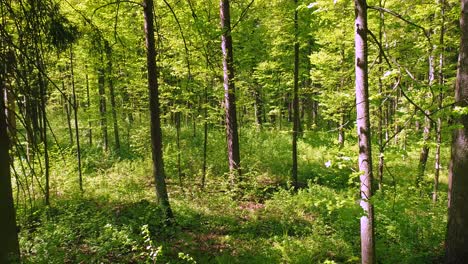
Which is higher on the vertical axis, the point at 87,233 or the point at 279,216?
the point at 87,233

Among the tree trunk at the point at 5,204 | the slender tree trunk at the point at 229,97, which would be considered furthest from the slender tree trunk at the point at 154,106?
the tree trunk at the point at 5,204

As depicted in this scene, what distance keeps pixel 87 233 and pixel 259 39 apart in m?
20.9

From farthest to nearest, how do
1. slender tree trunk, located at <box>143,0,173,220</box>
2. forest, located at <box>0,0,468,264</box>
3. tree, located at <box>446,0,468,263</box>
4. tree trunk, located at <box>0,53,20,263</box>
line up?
1. slender tree trunk, located at <box>143,0,173,220</box>
2. tree, located at <box>446,0,468,263</box>
3. forest, located at <box>0,0,468,264</box>
4. tree trunk, located at <box>0,53,20,263</box>

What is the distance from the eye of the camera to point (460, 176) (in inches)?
232

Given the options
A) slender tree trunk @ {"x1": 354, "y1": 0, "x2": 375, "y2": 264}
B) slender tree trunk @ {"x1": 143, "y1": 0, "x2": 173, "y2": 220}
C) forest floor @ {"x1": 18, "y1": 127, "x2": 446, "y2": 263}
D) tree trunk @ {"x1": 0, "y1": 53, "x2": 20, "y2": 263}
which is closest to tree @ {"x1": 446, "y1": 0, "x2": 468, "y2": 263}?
forest floor @ {"x1": 18, "y1": 127, "x2": 446, "y2": 263}

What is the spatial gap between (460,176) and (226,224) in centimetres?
596

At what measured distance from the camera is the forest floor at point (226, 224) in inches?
234

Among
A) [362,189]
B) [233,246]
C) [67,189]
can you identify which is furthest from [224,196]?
[362,189]

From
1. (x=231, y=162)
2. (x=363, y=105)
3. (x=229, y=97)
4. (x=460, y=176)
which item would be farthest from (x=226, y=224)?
(x=363, y=105)

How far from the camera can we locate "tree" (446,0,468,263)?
18.6ft

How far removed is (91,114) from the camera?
61.1 ft

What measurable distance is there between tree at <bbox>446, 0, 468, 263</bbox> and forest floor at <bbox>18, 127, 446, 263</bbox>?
78 centimetres

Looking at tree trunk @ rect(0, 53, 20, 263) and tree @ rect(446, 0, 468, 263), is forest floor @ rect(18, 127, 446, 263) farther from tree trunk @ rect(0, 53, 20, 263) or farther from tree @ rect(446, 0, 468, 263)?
tree trunk @ rect(0, 53, 20, 263)

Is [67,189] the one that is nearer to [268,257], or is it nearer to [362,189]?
[268,257]
